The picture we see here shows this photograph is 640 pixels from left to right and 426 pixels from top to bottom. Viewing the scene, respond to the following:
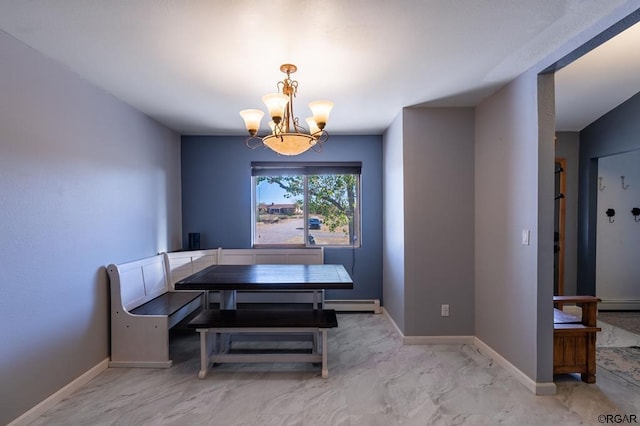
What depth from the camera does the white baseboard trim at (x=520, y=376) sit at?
7.46 ft

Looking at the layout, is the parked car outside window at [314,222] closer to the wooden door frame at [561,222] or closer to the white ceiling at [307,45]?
the white ceiling at [307,45]

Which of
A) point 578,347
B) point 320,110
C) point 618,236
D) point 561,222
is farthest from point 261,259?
point 618,236

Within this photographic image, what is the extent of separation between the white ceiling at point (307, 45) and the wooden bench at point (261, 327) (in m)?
1.95

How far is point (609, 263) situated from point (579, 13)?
3.99m

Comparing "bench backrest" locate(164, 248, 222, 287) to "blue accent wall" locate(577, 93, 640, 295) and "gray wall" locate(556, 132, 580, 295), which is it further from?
"blue accent wall" locate(577, 93, 640, 295)

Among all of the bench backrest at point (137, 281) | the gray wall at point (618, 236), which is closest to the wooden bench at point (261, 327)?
the bench backrest at point (137, 281)

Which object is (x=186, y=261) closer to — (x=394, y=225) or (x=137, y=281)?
(x=137, y=281)

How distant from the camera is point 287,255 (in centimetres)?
416

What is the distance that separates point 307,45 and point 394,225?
2.22 metres

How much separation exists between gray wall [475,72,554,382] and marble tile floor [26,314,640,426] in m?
0.31

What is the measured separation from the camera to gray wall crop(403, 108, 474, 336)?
10.5 feet

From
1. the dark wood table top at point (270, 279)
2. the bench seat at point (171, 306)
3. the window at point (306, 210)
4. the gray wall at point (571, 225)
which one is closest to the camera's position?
the dark wood table top at point (270, 279)

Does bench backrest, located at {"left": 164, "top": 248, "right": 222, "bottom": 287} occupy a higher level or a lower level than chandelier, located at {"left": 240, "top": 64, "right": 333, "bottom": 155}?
lower

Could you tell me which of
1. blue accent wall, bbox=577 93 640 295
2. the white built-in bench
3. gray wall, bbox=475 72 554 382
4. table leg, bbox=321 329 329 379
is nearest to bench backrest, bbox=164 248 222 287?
the white built-in bench
